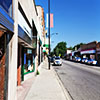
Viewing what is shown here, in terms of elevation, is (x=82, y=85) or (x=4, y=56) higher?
(x=4, y=56)

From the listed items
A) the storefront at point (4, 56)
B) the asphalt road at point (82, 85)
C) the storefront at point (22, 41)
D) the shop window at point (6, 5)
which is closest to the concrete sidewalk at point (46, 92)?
the asphalt road at point (82, 85)

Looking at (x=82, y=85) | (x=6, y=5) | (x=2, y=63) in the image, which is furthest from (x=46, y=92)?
(x=6, y=5)

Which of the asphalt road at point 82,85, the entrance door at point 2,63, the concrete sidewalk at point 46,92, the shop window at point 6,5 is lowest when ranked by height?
the asphalt road at point 82,85

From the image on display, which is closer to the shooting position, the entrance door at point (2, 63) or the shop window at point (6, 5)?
the shop window at point (6, 5)

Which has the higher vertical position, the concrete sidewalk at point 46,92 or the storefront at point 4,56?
the storefront at point 4,56

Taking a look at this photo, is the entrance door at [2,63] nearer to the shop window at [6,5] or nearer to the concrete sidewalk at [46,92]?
the shop window at [6,5]

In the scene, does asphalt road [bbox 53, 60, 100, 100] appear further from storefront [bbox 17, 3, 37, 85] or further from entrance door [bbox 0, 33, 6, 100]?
entrance door [bbox 0, 33, 6, 100]

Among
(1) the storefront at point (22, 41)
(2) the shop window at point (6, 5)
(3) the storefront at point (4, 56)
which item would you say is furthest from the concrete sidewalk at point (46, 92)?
(2) the shop window at point (6, 5)

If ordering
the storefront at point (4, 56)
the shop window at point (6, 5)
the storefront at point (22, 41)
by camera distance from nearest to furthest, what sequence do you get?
the shop window at point (6, 5)
the storefront at point (4, 56)
the storefront at point (22, 41)

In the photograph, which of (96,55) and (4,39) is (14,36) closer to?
(4,39)

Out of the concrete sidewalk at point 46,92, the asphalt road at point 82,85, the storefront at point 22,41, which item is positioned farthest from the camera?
the storefront at point 22,41

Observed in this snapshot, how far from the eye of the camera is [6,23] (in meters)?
3.75

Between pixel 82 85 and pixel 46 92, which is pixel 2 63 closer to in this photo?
pixel 46 92

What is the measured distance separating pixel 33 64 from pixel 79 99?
344 inches
